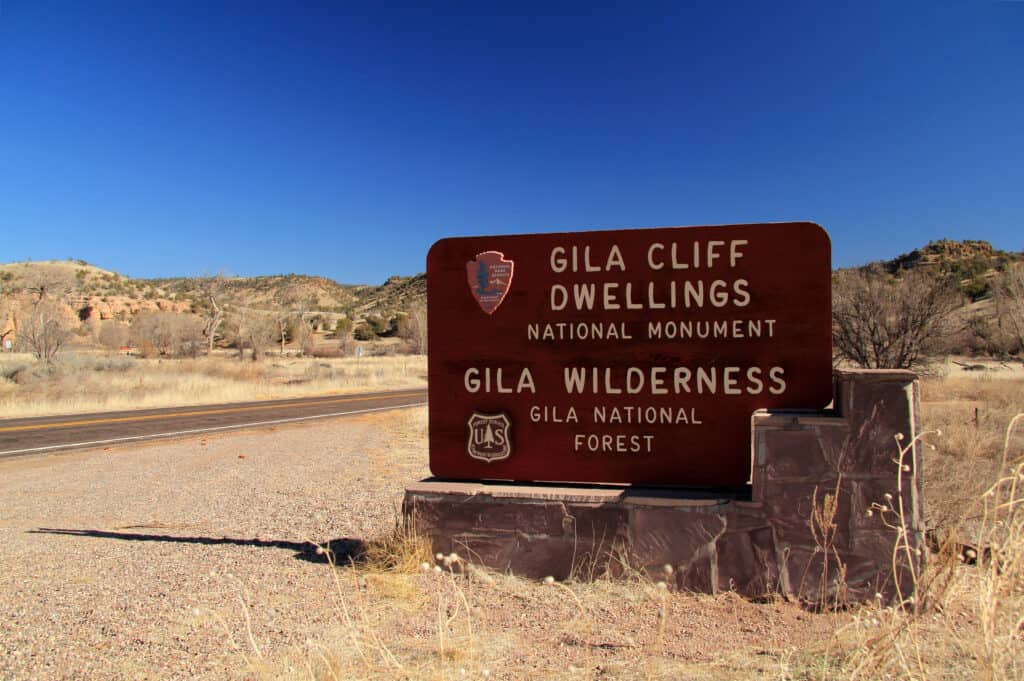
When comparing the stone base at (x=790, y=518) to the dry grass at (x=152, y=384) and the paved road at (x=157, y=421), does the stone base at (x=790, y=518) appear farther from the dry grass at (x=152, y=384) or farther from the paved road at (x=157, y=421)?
the dry grass at (x=152, y=384)

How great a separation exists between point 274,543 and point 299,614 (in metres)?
1.81

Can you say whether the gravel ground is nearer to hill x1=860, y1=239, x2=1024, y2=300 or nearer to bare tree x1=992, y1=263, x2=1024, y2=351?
bare tree x1=992, y1=263, x2=1024, y2=351

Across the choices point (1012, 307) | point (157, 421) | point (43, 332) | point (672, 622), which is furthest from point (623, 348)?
point (43, 332)

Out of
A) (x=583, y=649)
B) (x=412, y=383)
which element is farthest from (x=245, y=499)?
(x=412, y=383)

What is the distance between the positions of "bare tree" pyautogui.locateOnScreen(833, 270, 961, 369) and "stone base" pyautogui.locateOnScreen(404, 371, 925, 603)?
15.9m

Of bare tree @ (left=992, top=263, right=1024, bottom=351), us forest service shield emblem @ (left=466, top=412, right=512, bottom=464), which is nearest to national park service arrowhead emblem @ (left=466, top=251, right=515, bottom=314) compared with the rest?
us forest service shield emblem @ (left=466, top=412, right=512, bottom=464)

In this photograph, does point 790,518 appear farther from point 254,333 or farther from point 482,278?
point 254,333

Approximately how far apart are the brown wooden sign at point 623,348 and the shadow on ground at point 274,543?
0.98 metres

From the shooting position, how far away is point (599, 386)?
184 inches

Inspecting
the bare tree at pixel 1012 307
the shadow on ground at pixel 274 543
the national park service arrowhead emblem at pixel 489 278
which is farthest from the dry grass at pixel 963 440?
the bare tree at pixel 1012 307

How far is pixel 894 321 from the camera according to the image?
18.1 m

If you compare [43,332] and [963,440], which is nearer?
[963,440]

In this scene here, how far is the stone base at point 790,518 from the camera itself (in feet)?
12.4

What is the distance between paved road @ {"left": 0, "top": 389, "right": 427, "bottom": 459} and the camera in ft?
46.2
